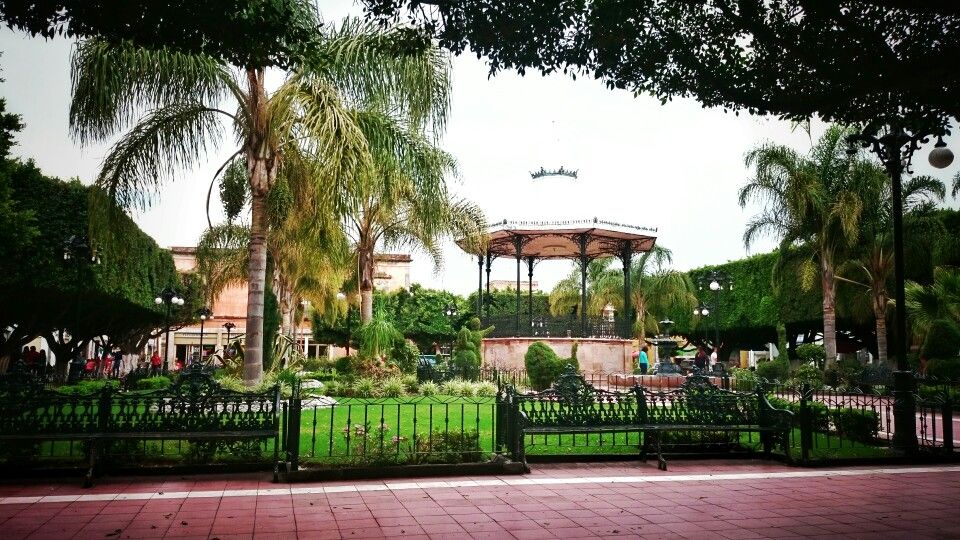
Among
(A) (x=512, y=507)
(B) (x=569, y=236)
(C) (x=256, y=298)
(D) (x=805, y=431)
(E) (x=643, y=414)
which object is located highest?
(B) (x=569, y=236)

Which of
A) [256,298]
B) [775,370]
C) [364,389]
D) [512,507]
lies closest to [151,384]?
[364,389]

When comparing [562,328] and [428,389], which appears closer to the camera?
[428,389]

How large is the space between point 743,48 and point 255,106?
26.3ft

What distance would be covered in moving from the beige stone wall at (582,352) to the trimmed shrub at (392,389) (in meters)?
8.48

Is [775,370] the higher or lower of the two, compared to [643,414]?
lower

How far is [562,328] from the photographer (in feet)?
78.9

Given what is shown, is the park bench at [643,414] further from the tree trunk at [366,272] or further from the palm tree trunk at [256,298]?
the tree trunk at [366,272]

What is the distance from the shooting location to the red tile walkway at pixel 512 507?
488 centimetres

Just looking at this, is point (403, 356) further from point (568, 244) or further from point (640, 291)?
point (640, 291)

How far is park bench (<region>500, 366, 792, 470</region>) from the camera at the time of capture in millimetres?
7656

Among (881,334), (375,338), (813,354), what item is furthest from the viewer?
(813,354)

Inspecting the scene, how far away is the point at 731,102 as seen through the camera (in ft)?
19.8

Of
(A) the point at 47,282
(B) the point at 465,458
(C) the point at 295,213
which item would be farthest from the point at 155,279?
(B) the point at 465,458

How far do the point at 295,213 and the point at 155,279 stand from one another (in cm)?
1906
